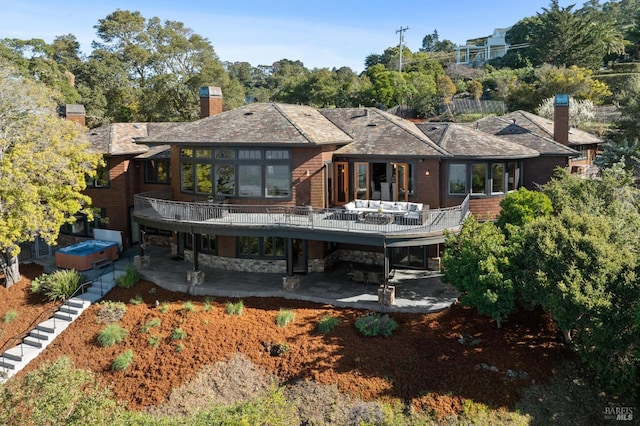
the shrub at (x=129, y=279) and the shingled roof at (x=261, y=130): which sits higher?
the shingled roof at (x=261, y=130)

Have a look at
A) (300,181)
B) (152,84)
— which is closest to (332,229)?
(300,181)

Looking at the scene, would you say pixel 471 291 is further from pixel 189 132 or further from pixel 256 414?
pixel 189 132

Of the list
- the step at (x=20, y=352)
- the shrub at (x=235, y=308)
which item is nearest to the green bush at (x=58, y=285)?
the step at (x=20, y=352)

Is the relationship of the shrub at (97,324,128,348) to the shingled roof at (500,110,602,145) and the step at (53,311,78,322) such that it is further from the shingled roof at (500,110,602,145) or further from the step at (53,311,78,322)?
the shingled roof at (500,110,602,145)

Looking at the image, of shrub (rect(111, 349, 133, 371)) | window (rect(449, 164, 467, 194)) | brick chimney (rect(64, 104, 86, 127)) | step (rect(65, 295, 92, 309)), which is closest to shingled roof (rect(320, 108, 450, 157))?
window (rect(449, 164, 467, 194))

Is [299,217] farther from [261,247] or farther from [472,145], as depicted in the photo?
[472,145]

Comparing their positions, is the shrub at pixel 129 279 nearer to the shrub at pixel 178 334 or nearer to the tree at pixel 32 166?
the tree at pixel 32 166
